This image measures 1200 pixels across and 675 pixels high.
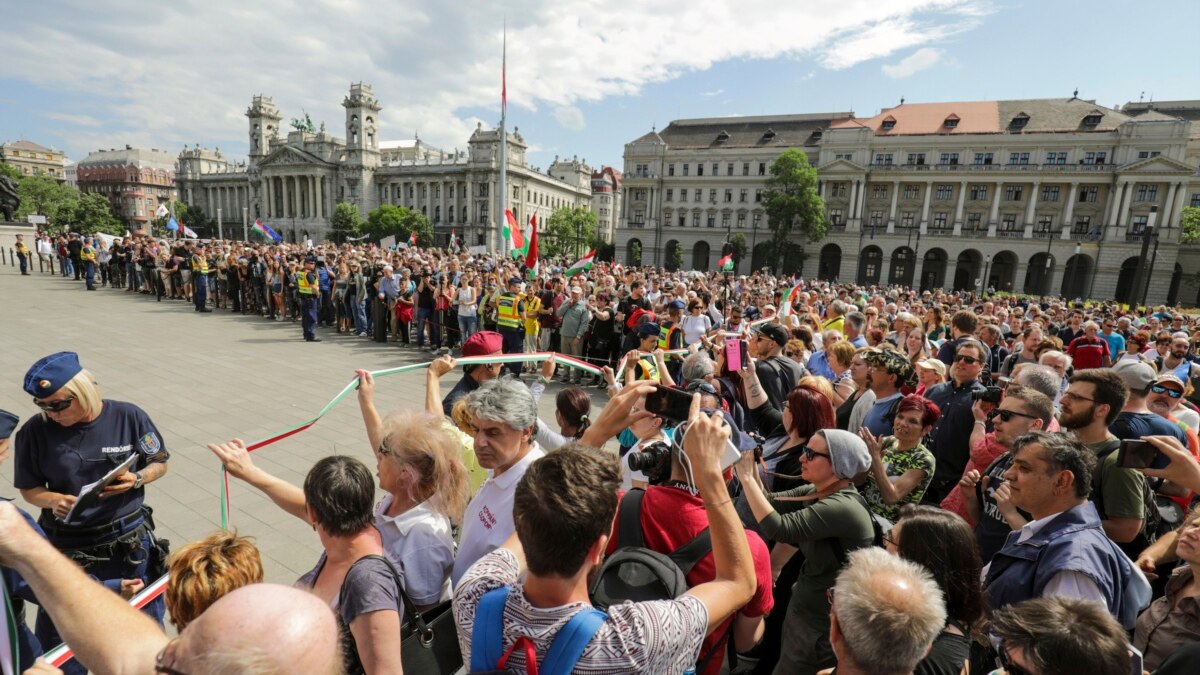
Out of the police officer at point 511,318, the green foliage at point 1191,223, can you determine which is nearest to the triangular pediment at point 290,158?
the police officer at point 511,318

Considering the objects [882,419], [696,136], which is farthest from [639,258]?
[882,419]

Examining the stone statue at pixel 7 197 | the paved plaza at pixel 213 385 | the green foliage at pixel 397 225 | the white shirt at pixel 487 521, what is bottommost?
the paved plaza at pixel 213 385

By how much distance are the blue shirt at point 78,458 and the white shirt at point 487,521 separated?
2203mm

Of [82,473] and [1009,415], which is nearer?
[82,473]

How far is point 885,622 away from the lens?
5.19 feet

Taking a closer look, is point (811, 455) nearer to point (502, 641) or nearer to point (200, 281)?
point (502, 641)

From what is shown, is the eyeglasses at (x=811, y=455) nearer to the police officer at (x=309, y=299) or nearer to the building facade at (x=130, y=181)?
the police officer at (x=309, y=299)

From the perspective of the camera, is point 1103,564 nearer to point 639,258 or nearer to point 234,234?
point 639,258

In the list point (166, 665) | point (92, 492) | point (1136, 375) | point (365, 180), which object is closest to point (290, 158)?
point (365, 180)

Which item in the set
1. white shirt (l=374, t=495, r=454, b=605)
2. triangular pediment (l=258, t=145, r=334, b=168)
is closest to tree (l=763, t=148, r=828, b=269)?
white shirt (l=374, t=495, r=454, b=605)

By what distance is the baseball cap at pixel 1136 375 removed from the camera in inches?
166

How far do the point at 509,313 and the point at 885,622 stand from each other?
10731mm

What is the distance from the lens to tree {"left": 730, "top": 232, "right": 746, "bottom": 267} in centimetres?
6612

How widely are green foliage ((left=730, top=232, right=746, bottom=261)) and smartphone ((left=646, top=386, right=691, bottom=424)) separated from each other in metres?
65.6
